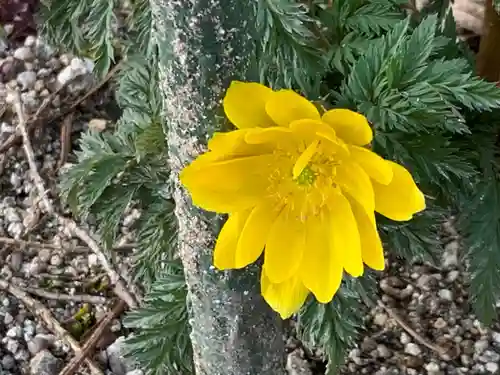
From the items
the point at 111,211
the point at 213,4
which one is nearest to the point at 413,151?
the point at 213,4

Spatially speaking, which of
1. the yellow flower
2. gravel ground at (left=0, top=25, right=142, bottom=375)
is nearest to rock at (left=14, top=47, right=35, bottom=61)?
gravel ground at (left=0, top=25, right=142, bottom=375)

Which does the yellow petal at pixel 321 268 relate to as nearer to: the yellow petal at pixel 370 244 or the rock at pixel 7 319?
the yellow petal at pixel 370 244

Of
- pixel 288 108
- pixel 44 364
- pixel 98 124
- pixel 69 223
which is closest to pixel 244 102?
pixel 288 108

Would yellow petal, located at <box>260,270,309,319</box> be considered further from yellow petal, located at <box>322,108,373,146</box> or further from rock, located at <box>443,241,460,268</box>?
rock, located at <box>443,241,460,268</box>

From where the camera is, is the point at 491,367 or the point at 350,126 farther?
the point at 491,367

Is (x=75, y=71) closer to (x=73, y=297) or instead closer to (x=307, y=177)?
(x=73, y=297)
